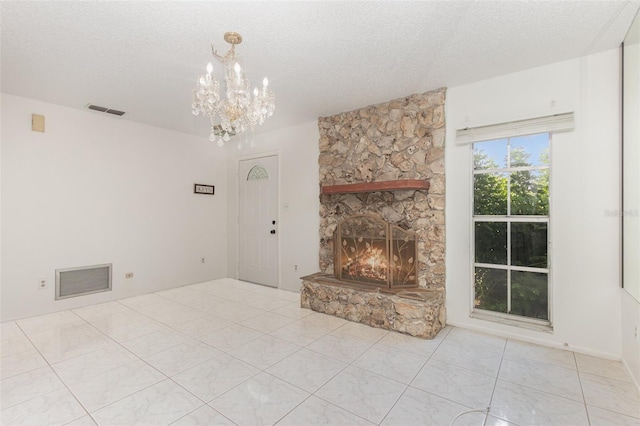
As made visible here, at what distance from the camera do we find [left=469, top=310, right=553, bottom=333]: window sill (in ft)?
9.53

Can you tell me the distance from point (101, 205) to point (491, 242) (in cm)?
519

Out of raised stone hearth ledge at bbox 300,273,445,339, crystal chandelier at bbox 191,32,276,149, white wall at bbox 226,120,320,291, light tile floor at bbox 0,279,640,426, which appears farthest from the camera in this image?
white wall at bbox 226,120,320,291

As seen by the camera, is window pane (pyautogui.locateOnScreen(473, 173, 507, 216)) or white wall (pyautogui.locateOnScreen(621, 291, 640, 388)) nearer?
white wall (pyautogui.locateOnScreen(621, 291, 640, 388))

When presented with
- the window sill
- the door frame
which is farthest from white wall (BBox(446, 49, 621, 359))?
the door frame

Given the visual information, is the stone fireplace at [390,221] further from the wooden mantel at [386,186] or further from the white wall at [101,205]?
the white wall at [101,205]

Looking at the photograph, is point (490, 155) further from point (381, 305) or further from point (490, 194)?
point (381, 305)

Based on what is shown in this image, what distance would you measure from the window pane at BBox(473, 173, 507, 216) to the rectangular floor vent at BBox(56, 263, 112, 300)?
5068 mm

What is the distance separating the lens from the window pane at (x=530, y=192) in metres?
2.94

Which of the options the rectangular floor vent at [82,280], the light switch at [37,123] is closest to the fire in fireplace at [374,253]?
the rectangular floor vent at [82,280]

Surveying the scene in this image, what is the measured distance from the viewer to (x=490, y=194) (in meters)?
3.22

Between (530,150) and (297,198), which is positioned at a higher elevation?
(530,150)

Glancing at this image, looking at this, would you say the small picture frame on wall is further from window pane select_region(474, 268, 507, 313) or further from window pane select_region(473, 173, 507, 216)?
window pane select_region(474, 268, 507, 313)

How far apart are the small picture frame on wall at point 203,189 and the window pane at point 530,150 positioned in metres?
4.86

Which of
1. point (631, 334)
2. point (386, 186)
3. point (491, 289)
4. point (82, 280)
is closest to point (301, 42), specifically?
point (386, 186)
